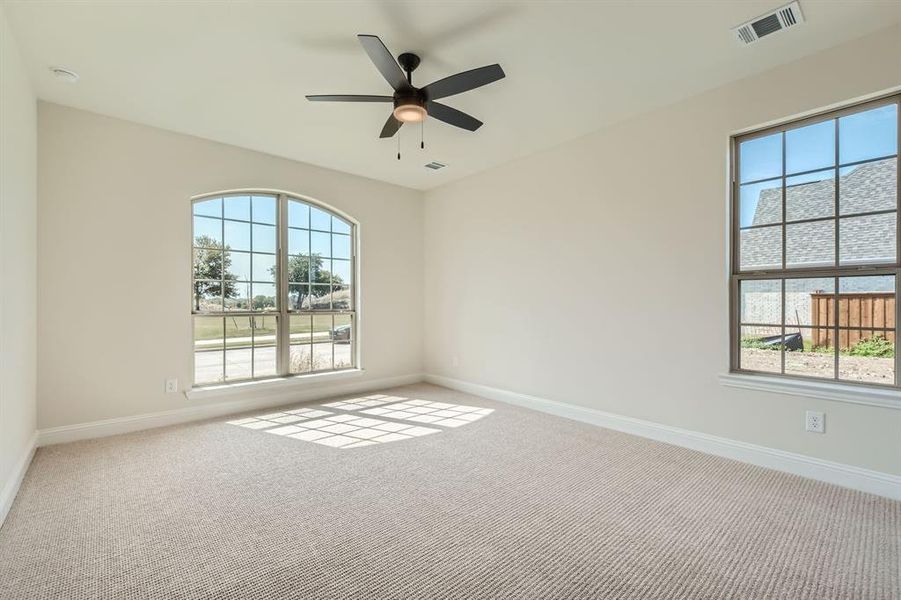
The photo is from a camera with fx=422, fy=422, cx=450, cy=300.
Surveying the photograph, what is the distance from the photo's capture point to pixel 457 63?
9.43 ft

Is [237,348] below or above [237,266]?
below

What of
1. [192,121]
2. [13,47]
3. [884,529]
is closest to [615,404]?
[884,529]

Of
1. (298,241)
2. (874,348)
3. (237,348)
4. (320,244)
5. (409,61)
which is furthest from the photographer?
(320,244)

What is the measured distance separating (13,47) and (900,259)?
5542 mm

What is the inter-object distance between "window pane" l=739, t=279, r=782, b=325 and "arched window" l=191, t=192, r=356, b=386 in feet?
13.6

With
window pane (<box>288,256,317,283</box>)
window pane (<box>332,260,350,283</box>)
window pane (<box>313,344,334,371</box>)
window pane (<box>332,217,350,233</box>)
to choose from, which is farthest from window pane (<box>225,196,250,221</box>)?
window pane (<box>313,344,334,371</box>)

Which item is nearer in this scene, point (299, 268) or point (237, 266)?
point (237, 266)

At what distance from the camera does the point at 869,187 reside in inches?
106

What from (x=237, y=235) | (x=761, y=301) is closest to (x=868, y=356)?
(x=761, y=301)

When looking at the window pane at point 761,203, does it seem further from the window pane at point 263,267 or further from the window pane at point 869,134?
the window pane at point 263,267

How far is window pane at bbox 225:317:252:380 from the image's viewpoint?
4.41 m

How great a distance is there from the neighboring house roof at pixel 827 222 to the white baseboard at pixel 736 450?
1.33 meters

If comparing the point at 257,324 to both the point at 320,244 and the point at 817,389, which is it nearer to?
the point at 320,244

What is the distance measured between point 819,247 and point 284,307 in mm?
4814
